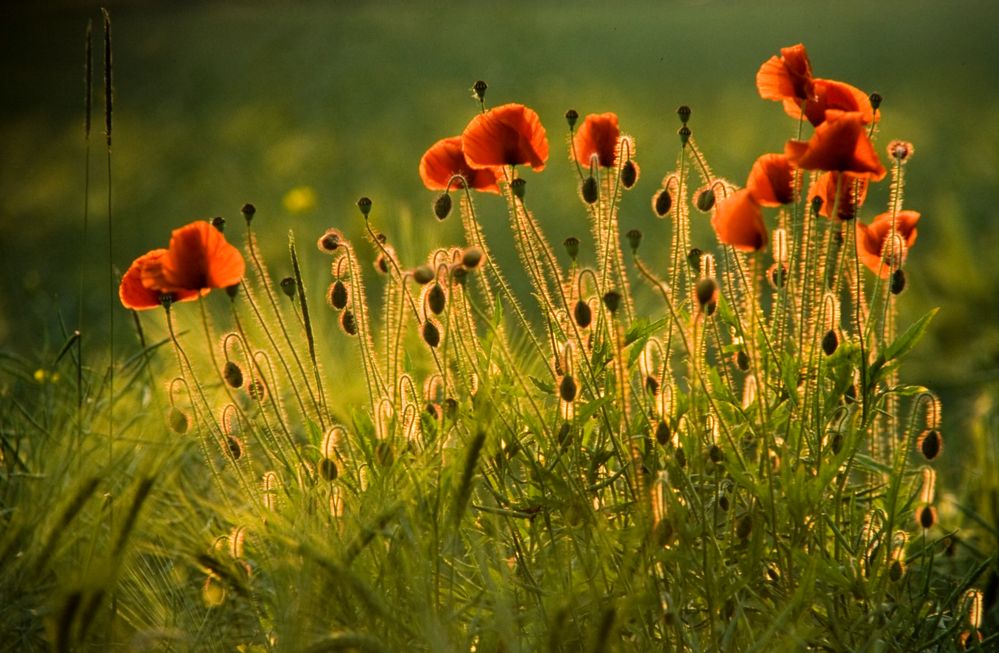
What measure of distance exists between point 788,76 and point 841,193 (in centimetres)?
14

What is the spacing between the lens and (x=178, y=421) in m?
1.26

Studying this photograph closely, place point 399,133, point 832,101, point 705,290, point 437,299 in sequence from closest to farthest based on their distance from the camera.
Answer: point 705,290 < point 437,299 < point 832,101 < point 399,133

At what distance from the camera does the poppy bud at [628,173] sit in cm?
125

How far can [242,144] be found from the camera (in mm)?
4398

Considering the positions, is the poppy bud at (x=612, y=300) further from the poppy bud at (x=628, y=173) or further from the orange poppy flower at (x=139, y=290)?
the orange poppy flower at (x=139, y=290)

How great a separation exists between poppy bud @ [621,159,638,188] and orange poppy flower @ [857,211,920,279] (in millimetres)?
276

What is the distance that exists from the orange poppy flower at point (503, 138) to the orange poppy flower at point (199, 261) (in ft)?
0.88

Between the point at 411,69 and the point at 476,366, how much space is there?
4.25 meters

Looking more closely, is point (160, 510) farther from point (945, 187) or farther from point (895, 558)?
point (945, 187)

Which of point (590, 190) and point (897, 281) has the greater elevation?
point (590, 190)

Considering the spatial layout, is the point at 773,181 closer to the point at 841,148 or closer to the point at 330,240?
the point at 841,148

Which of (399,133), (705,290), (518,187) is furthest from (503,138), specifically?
(399,133)

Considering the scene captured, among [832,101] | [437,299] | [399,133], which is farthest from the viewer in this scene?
[399,133]

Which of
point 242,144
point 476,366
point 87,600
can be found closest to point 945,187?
Result: point 242,144
